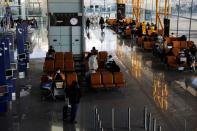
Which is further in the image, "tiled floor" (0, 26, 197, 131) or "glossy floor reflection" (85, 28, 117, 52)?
"glossy floor reflection" (85, 28, 117, 52)

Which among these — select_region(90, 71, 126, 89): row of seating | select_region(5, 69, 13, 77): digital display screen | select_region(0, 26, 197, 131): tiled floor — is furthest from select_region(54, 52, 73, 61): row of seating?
select_region(5, 69, 13, 77): digital display screen

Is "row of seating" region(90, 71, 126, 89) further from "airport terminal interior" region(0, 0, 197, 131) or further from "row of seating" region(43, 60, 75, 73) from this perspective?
"row of seating" region(43, 60, 75, 73)

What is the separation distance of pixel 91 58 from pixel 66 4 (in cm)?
631

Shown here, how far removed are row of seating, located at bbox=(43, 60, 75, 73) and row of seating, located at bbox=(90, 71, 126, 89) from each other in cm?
275

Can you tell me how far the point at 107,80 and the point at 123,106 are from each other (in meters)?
2.50

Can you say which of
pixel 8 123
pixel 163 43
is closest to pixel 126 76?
pixel 163 43

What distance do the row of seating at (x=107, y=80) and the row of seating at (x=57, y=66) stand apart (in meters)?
2.75

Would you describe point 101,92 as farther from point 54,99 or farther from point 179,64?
point 179,64

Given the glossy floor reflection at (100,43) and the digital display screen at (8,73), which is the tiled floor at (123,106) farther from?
the glossy floor reflection at (100,43)

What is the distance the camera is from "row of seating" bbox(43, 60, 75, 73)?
18.7m

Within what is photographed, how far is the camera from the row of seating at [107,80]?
16141 millimetres

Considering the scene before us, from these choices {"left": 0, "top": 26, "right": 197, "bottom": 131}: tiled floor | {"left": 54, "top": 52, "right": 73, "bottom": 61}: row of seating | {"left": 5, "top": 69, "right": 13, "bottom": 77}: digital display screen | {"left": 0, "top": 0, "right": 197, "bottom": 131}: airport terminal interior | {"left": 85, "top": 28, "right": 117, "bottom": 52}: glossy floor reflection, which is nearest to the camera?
{"left": 0, "top": 26, "right": 197, "bottom": 131}: tiled floor

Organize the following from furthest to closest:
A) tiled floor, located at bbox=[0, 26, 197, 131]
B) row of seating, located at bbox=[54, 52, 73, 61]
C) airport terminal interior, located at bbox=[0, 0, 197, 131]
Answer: row of seating, located at bbox=[54, 52, 73, 61] → airport terminal interior, located at bbox=[0, 0, 197, 131] → tiled floor, located at bbox=[0, 26, 197, 131]

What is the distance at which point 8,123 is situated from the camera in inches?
476
